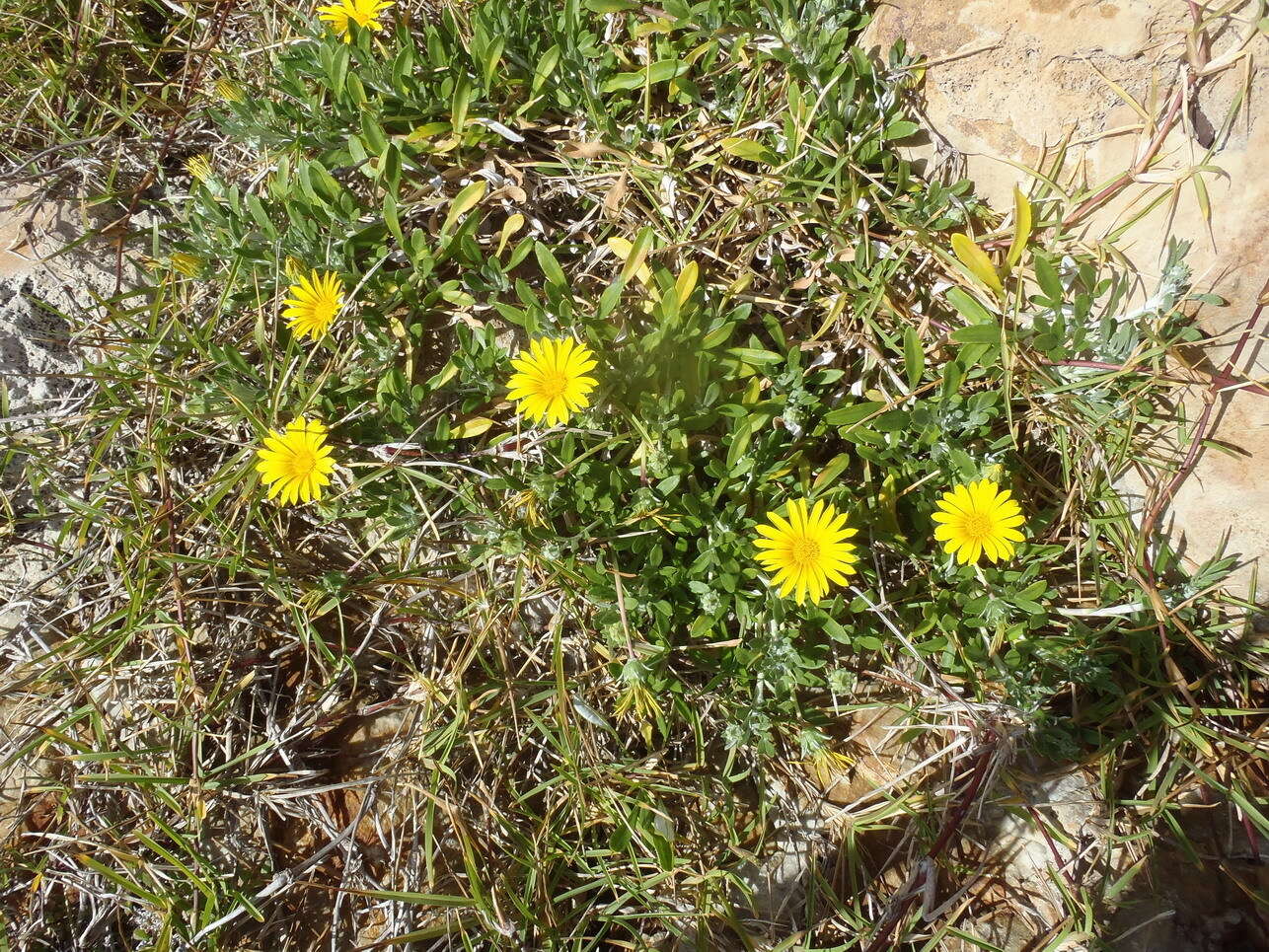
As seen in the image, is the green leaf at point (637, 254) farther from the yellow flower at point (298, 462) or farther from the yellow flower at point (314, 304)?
the yellow flower at point (298, 462)

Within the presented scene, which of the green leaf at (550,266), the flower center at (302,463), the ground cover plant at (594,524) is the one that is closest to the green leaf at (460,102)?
the ground cover plant at (594,524)

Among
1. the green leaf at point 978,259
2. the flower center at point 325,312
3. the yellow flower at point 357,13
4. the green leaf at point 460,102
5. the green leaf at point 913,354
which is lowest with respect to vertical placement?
the green leaf at point 913,354

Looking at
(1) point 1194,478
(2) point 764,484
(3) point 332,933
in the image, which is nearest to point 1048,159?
(1) point 1194,478

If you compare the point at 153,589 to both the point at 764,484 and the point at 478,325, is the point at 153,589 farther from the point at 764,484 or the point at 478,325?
the point at 764,484

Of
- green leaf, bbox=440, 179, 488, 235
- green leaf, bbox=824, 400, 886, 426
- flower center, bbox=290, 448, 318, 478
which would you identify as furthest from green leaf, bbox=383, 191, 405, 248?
green leaf, bbox=824, 400, 886, 426

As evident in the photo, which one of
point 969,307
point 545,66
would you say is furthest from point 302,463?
point 969,307

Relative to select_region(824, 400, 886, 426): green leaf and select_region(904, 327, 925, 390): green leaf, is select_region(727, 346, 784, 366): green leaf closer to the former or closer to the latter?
select_region(824, 400, 886, 426): green leaf

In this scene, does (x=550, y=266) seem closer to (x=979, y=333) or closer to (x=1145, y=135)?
(x=979, y=333)
